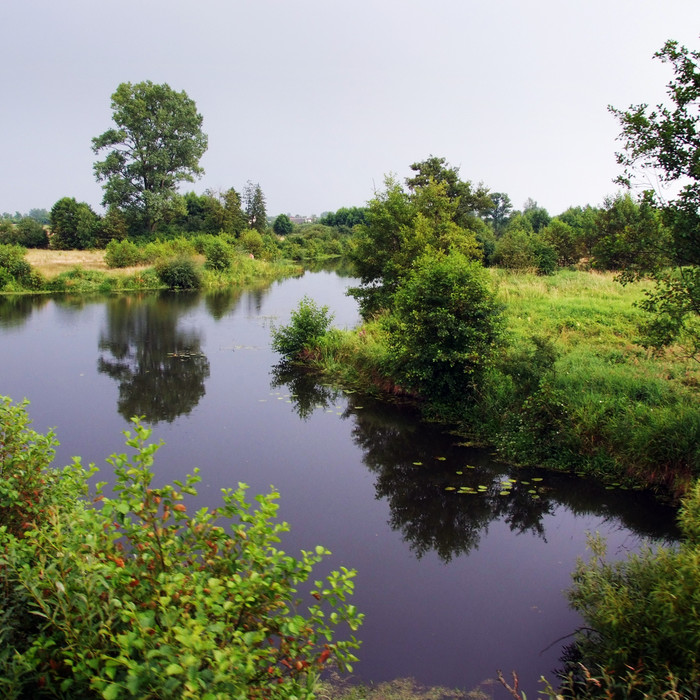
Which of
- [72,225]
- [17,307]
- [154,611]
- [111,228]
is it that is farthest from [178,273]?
[154,611]

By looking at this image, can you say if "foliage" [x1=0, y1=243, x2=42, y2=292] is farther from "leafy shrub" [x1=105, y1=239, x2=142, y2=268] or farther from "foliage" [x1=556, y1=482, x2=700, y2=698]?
"foliage" [x1=556, y1=482, x2=700, y2=698]

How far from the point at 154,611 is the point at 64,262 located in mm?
39112

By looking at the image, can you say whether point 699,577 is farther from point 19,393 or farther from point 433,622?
point 19,393

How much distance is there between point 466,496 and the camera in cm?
817

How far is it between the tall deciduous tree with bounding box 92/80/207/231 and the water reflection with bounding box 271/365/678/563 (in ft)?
140

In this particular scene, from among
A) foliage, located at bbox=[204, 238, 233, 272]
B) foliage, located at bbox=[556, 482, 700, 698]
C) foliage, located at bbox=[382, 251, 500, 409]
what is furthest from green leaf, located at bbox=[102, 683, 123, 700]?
foliage, located at bbox=[204, 238, 233, 272]

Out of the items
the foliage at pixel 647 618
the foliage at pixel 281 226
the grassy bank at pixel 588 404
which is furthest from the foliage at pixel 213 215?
the foliage at pixel 647 618

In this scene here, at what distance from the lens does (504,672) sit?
483 cm

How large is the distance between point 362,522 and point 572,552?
2708 millimetres

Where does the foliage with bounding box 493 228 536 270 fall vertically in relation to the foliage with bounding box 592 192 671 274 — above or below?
above

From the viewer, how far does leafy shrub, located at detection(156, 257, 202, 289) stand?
35.2 meters

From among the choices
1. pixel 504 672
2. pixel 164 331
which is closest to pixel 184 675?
pixel 504 672

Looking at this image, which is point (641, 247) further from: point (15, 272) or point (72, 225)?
point (72, 225)

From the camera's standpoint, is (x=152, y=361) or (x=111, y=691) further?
(x=152, y=361)
